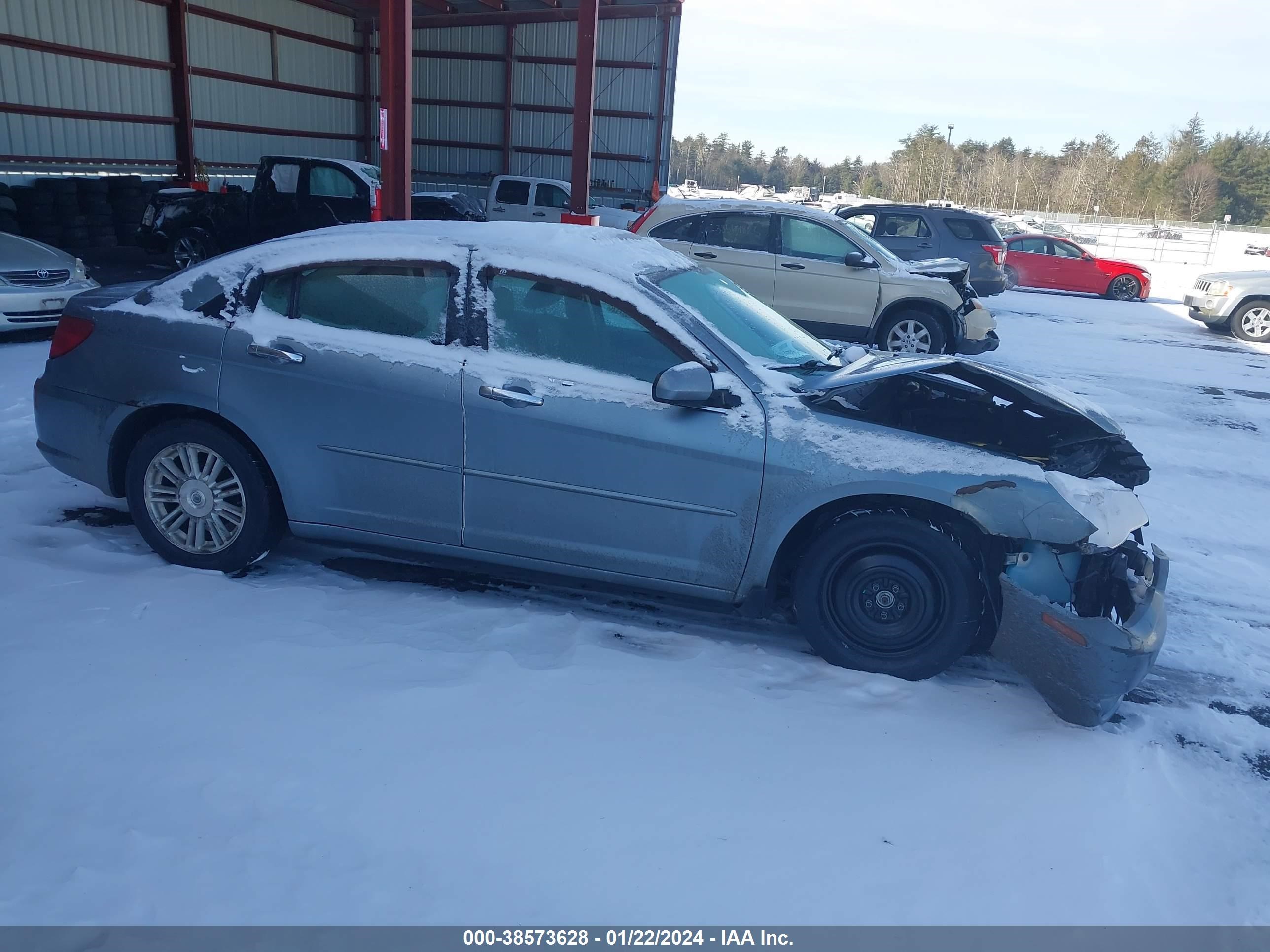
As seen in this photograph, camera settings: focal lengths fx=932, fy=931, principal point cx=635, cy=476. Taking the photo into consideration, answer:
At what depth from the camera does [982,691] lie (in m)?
3.71

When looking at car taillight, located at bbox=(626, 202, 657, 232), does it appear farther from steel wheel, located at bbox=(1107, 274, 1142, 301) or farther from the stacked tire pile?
steel wheel, located at bbox=(1107, 274, 1142, 301)

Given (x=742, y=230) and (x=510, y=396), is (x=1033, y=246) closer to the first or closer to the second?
(x=742, y=230)

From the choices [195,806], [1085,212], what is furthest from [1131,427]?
[1085,212]

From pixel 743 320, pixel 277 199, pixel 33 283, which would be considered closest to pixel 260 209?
pixel 277 199

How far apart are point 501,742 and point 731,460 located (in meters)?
A: 1.36

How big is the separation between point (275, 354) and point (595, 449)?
4.86ft

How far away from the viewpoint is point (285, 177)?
Result: 14.3m

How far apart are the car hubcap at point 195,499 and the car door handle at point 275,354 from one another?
1.60ft

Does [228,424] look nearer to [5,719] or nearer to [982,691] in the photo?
[5,719]

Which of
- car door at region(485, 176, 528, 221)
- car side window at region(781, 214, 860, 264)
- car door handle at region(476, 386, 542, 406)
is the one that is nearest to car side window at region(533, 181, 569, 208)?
car door at region(485, 176, 528, 221)

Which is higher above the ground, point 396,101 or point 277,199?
point 396,101

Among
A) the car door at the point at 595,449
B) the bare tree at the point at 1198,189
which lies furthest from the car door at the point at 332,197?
the bare tree at the point at 1198,189

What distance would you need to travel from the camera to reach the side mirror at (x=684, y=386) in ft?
11.7

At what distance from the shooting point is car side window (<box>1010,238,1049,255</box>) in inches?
791
